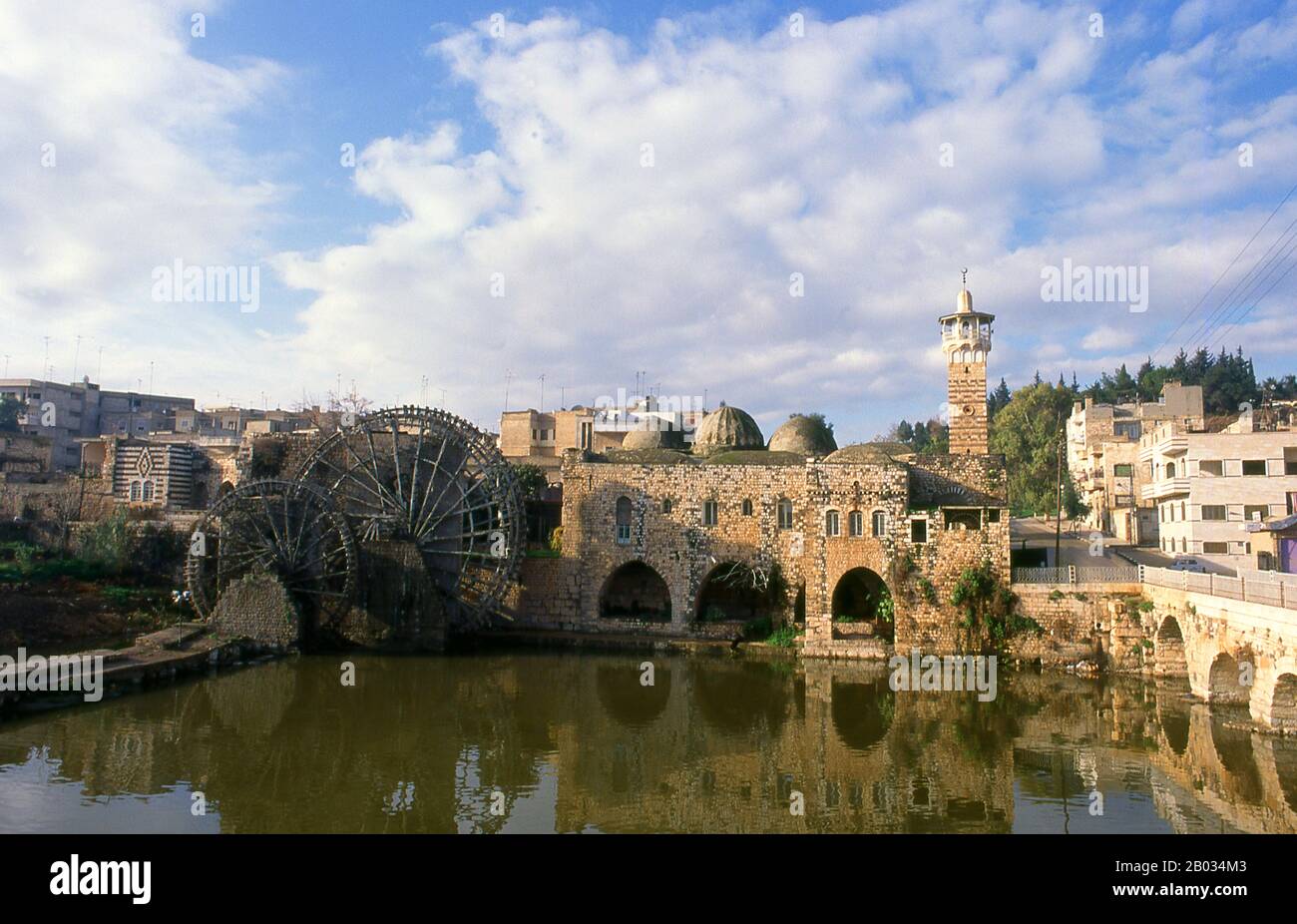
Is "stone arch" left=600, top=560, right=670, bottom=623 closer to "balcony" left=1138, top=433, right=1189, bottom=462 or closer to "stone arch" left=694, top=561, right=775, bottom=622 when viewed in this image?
"stone arch" left=694, top=561, right=775, bottom=622

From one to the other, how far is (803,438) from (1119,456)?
1812cm

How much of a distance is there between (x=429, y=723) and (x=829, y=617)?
9.62 m

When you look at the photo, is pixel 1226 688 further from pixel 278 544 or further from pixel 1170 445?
pixel 278 544

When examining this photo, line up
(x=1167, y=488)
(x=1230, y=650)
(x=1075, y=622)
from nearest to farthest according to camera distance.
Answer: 1. (x=1230, y=650)
2. (x=1075, y=622)
3. (x=1167, y=488)

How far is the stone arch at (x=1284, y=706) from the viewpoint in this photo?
1195cm

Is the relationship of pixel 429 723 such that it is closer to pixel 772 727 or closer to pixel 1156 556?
Result: pixel 772 727

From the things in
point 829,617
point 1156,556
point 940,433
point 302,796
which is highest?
point 940,433

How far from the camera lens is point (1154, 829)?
9.39 m

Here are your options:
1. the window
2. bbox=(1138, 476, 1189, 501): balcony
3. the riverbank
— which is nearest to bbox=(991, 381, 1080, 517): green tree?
bbox=(1138, 476, 1189, 501): balcony

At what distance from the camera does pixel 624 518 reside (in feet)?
71.8

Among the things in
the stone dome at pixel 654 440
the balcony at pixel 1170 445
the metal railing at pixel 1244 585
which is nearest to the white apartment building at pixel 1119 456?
the balcony at pixel 1170 445

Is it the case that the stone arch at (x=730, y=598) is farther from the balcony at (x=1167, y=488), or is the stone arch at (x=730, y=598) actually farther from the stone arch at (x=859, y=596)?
the balcony at (x=1167, y=488)

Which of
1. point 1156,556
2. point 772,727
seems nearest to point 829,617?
point 772,727

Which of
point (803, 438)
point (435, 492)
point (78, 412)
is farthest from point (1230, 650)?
point (78, 412)
